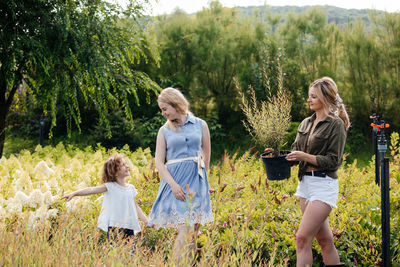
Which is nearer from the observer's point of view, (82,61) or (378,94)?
(82,61)

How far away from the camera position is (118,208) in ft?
10.5

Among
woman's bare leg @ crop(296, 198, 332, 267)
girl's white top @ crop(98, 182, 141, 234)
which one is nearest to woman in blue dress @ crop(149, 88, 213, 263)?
girl's white top @ crop(98, 182, 141, 234)

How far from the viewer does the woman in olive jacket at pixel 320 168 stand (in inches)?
101

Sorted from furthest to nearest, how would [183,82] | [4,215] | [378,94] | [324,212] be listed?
[183,82], [378,94], [4,215], [324,212]

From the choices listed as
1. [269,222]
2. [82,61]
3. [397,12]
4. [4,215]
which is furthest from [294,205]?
[397,12]

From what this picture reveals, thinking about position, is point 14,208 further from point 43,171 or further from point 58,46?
point 58,46

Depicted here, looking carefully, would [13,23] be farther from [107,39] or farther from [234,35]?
[234,35]

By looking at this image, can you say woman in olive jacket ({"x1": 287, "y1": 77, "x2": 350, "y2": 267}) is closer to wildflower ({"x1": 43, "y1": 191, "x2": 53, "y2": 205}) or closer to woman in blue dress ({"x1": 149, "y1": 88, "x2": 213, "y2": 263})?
woman in blue dress ({"x1": 149, "y1": 88, "x2": 213, "y2": 263})

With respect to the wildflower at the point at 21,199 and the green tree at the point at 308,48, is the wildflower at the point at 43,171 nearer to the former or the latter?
the wildflower at the point at 21,199

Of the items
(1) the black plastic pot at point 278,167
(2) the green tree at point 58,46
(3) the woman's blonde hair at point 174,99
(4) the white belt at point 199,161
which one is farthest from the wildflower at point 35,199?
(1) the black plastic pot at point 278,167

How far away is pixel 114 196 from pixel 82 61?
246 cm

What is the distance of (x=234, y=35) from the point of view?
1241 centimetres

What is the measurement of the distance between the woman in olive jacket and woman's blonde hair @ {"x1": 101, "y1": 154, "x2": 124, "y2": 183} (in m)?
1.42

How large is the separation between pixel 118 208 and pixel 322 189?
5.37ft
